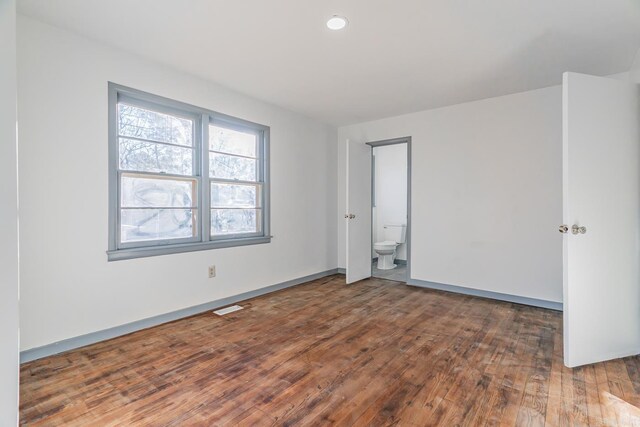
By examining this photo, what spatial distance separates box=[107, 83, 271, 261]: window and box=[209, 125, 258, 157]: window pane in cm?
1

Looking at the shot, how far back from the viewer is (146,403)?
173 centimetres

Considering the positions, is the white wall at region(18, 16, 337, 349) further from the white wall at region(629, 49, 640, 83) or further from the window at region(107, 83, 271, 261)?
the white wall at region(629, 49, 640, 83)

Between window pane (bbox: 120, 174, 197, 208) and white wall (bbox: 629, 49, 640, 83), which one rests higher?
white wall (bbox: 629, 49, 640, 83)

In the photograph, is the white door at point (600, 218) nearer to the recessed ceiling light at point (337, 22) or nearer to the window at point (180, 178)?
the recessed ceiling light at point (337, 22)

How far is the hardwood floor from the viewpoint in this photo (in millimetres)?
1633

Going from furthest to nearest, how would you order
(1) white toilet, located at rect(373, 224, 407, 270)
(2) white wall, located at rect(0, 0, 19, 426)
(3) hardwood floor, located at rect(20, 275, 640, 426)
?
(1) white toilet, located at rect(373, 224, 407, 270) < (3) hardwood floor, located at rect(20, 275, 640, 426) < (2) white wall, located at rect(0, 0, 19, 426)

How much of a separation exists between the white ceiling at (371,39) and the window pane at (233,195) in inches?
43.6

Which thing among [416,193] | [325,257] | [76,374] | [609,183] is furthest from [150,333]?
[609,183]

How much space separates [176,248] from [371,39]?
2.53 meters

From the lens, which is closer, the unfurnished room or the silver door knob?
the unfurnished room

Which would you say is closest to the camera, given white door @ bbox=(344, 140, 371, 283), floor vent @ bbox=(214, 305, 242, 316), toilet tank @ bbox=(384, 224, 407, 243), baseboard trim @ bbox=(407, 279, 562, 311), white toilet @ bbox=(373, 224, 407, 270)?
floor vent @ bbox=(214, 305, 242, 316)

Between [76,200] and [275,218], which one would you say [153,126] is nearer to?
[76,200]

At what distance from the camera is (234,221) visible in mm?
3691

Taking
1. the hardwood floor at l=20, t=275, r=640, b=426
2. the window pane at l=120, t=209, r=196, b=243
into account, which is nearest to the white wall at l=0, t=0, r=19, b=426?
the hardwood floor at l=20, t=275, r=640, b=426
